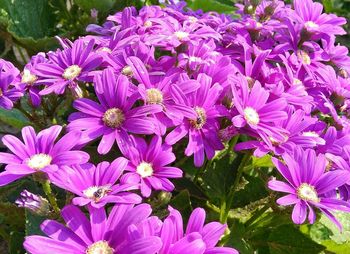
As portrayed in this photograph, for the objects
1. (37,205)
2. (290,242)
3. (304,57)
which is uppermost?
(304,57)

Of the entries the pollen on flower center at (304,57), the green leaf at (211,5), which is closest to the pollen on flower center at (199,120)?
the pollen on flower center at (304,57)

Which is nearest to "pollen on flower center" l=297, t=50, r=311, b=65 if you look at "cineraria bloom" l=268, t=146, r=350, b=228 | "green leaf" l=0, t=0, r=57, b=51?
"cineraria bloom" l=268, t=146, r=350, b=228

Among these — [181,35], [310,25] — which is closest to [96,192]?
[181,35]

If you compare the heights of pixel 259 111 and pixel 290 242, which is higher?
pixel 259 111

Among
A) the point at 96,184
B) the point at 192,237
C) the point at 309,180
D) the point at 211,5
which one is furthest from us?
the point at 211,5

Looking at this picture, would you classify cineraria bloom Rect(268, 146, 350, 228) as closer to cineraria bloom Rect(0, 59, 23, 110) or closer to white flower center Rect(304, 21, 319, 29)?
white flower center Rect(304, 21, 319, 29)

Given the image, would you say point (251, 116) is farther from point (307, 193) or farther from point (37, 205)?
point (37, 205)

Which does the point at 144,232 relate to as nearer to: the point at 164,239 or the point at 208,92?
the point at 164,239
